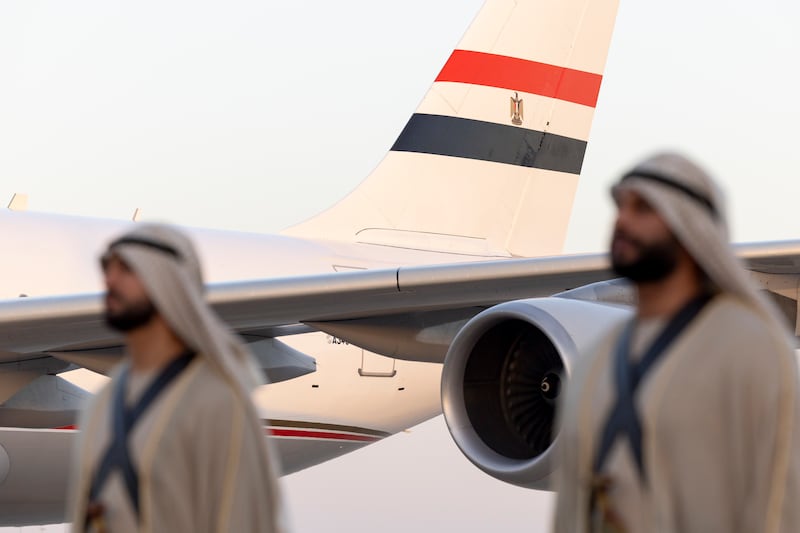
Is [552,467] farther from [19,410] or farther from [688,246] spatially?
[688,246]

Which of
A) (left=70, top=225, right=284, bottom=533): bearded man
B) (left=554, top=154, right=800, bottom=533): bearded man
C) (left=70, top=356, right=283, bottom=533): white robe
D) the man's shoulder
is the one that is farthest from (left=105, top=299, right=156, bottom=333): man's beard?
the man's shoulder

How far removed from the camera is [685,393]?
2.02m

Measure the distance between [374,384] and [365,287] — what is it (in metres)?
2.82

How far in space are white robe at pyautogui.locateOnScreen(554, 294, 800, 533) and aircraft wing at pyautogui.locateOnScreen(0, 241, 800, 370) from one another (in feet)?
10.4

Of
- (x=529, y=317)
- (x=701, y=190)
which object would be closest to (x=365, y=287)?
(x=529, y=317)

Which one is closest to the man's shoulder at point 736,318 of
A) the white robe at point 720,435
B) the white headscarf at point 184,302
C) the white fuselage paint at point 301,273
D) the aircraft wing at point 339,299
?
the white robe at point 720,435

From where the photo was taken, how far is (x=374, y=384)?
26.2 ft

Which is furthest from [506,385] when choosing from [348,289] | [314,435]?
[314,435]

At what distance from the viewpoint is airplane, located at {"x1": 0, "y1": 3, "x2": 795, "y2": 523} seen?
5270mm

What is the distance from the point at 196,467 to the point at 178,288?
27cm

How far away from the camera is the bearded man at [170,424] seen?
209cm

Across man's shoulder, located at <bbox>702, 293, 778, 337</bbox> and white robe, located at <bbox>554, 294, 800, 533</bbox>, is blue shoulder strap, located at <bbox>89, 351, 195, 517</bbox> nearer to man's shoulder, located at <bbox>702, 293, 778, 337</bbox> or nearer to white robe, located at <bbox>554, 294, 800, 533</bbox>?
white robe, located at <bbox>554, 294, 800, 533</bbox>

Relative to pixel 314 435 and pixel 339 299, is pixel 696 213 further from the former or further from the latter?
pixel 314 435

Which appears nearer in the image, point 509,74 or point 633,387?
point 633,387
